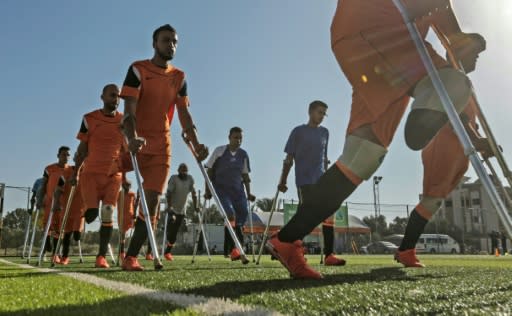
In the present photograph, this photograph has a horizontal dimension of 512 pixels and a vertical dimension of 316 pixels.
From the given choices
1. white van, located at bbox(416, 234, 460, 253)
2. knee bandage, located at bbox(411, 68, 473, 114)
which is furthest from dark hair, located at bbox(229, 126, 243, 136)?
white van, located at bbox(416, 234, 460, 253)

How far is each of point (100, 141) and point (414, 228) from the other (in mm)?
4767

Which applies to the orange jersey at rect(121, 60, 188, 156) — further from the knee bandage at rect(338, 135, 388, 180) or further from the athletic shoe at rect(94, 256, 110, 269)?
the knee bandage at rect(338, 135, 388, 180)

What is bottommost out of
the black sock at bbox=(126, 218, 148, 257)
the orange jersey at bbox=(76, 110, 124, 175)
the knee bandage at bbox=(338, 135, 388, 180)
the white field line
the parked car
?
the parked car

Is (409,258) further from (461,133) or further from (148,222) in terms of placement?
(461,133)

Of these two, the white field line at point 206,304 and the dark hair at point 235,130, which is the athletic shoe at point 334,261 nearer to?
the white field line at point 206,304

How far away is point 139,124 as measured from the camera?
517 centimetres

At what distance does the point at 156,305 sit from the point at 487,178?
1.68 meters

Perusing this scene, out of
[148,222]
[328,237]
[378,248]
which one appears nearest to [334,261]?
[328,237]

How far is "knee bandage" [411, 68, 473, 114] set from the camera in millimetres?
2707

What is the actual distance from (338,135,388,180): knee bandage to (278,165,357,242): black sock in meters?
0.08

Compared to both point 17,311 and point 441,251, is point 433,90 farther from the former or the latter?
point 441,251

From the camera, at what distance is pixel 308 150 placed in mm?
7598

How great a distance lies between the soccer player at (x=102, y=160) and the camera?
6816mm

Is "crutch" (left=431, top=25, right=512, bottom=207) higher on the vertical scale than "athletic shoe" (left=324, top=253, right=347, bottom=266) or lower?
higher
